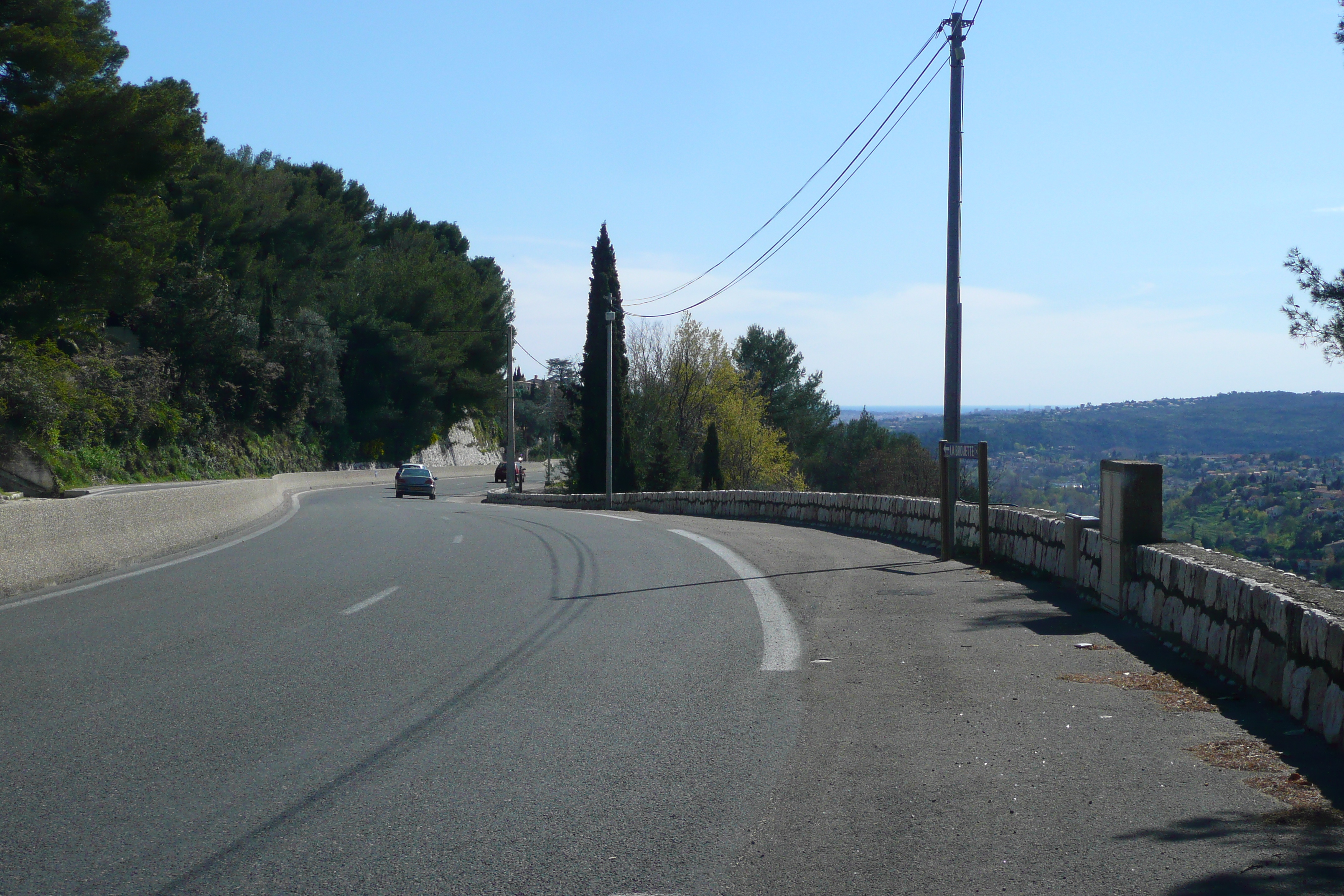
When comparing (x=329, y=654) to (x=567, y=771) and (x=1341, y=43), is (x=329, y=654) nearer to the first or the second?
(x=567, y=771)

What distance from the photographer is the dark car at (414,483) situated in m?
48.2

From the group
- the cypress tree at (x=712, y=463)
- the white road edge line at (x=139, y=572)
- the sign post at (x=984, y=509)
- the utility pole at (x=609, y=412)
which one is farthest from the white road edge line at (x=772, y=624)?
the cypress tree at (x=712, y=463)

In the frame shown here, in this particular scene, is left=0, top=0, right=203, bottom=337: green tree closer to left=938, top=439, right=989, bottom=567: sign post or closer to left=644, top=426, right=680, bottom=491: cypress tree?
left=938, top=439, right=989, bottom=567: sign post

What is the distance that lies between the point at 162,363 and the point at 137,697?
5354 cm

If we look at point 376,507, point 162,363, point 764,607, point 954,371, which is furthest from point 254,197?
point 764,607

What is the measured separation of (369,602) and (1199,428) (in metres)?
37.7

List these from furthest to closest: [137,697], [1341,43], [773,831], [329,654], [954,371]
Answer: [954,371] < [1341,43] < [329,654] < [137,697] < [773,831]

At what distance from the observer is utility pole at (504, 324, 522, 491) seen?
54.6 meters

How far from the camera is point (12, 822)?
447 centimetres

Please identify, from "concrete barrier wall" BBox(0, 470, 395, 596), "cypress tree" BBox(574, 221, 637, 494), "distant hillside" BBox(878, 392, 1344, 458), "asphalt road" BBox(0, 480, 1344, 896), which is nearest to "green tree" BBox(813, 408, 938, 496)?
"distant hillside" BBox(878, 392, 1344, 458)

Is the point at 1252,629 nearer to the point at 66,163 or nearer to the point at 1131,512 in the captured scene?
the point at 1131,512

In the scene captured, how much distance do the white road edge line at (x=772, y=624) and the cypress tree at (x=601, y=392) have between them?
33591mm

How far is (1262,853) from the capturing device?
13.7 ft

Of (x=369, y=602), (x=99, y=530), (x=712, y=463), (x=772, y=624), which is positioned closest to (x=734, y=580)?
(x=772, y=624)
